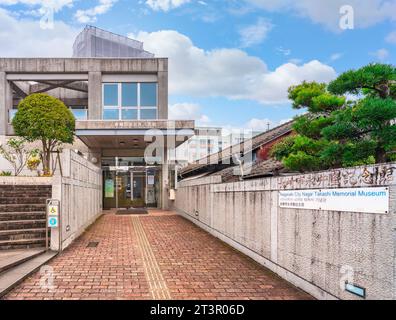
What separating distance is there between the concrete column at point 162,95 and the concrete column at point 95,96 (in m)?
3.51

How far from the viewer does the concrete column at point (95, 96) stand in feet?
71.7

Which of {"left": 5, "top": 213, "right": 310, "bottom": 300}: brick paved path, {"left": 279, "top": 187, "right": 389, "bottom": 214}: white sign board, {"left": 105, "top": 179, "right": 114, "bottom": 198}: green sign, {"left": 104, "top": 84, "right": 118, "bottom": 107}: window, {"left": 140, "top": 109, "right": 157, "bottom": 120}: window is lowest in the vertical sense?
{"left": 5, "top": 213, "right": 310, "bottom": 300}: brick paved path

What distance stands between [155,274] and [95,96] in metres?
17.3

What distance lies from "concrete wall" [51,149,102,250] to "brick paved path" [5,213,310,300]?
0.40 m

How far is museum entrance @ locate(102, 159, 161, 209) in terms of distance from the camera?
2248 centimetres

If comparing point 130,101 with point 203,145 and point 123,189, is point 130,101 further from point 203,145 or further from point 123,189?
point 203,145

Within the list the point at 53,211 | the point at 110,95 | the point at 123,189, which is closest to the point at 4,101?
the point at 110,95

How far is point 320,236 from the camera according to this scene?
5078 millimetres

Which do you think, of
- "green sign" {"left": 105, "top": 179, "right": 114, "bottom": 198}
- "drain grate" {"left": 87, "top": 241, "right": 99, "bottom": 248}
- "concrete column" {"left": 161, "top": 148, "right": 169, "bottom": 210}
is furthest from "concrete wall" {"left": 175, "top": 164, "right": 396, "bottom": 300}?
"green sign" {"left": 105, "top": 179, "right": 114, "bottom": 198}

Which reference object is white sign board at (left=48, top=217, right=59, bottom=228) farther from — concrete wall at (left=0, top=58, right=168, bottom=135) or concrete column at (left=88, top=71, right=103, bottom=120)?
concrete column at (left=88, top=71, right=103, bottom=120)

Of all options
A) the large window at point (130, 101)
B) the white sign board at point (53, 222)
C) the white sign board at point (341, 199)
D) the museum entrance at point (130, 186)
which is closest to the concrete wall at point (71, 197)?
the white sign board at point (53, 222)
